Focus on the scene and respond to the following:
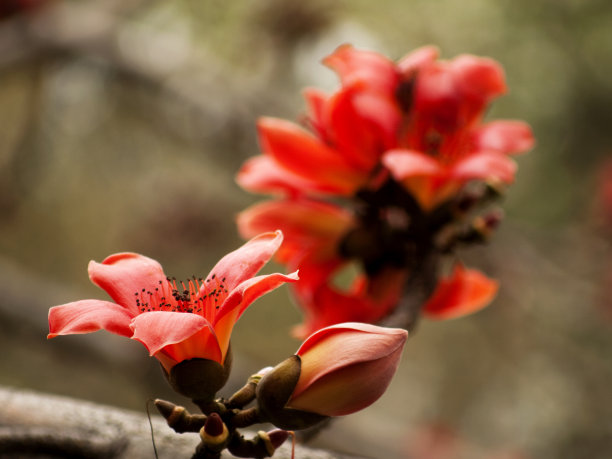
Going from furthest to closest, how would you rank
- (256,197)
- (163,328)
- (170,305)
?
(256,197), (170,305), (163,328)

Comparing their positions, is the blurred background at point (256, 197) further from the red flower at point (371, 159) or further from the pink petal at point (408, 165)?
the pink petal at point (408, 165)

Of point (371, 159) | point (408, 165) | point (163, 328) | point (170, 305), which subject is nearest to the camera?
point (163, 328)

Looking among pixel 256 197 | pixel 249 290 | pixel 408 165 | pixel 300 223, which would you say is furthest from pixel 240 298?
pixel 256 197

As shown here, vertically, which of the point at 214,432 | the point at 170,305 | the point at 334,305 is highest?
the point at 334,305

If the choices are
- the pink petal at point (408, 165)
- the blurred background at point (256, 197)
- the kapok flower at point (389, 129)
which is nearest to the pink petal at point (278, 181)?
the kapok flower at point (389, 129)

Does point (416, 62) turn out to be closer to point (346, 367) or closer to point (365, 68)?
point (365, 68)

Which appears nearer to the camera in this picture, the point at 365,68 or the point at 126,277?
the point at 126,277
